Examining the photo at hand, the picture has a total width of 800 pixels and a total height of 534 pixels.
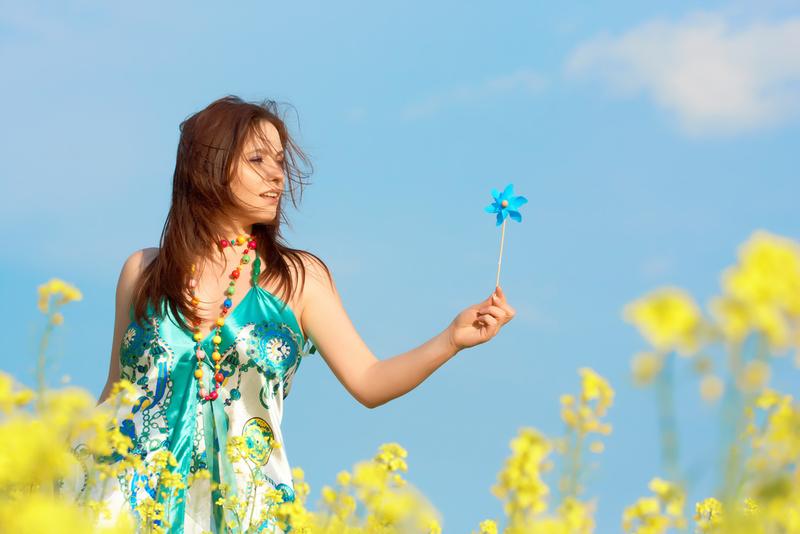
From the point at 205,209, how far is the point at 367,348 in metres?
0.95

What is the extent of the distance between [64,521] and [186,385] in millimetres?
2930

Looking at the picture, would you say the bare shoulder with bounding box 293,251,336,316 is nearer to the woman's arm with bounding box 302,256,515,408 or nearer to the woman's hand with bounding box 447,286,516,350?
the woman's arm with bounding box 302,256,515,408

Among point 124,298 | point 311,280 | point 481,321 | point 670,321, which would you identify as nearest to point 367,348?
point 311,280

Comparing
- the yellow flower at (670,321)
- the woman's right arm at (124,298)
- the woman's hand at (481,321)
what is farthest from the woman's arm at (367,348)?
the yellow flower at (670,321)

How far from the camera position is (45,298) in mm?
2852

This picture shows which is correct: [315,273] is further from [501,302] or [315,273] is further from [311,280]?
[501,302]

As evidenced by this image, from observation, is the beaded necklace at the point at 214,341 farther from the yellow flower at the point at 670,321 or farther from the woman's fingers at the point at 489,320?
the yellow flower at the point at 670,321

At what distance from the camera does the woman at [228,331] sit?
12.5 ft

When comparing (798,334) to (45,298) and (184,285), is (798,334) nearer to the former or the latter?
(45,298)

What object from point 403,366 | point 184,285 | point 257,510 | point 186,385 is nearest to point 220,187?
point 184,285

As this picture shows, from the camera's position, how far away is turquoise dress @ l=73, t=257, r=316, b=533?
384 centimetres

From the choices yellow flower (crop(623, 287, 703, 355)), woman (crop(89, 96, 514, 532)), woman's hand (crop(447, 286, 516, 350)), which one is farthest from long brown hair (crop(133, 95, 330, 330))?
yellow flower (crop(623, 287, 703, 355))

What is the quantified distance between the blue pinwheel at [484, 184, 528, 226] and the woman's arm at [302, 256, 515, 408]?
485mm

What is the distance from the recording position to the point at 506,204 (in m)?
3.92
